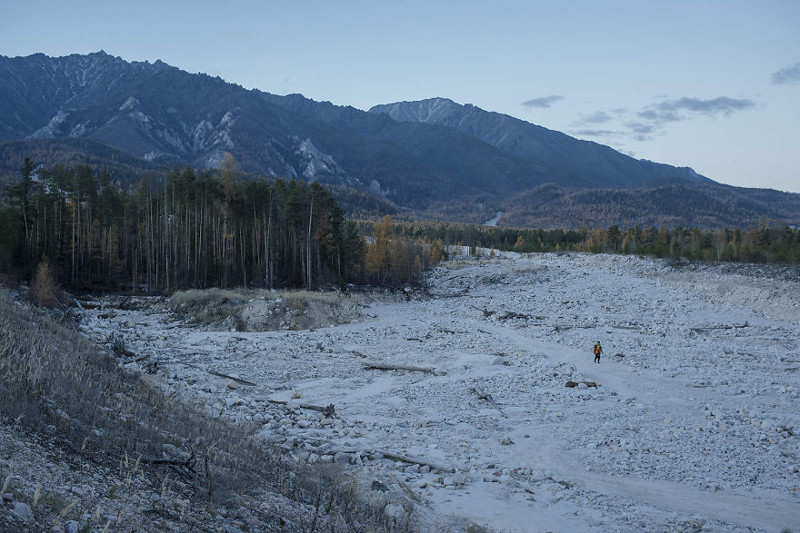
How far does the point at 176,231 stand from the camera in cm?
4647

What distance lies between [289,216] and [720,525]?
4357cm

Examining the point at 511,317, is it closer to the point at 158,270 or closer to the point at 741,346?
the point at 741,346

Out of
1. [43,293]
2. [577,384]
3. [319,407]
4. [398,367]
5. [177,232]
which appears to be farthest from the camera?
[177,232]

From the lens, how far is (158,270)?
45.9m

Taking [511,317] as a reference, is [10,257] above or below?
above

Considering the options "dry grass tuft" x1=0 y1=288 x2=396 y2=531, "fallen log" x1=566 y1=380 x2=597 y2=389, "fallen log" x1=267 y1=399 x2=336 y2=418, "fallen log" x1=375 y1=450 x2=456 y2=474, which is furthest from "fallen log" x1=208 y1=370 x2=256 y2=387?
"fallen log" x1=566 y1=380 x2=597 y2=389

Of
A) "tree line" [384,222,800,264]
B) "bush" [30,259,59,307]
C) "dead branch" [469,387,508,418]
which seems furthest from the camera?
"tree line" [384,222,800,264]

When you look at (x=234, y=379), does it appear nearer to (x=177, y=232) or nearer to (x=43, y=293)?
(x=43, y=293)

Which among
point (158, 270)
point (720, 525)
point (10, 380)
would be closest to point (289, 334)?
point (10, 380)

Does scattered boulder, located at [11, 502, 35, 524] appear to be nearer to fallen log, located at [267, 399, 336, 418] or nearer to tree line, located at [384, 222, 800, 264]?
fallen log, located at [267, 399, 336, 418]

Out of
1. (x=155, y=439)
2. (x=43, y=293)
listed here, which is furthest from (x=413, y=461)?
(x=43, y=293)

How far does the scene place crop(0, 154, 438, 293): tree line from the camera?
4222 centimetres

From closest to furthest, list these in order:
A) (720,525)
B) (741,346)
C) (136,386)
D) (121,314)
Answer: (720,525)
(136,386)
(741,346)
(121,314)

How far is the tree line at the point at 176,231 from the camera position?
42.2 m
